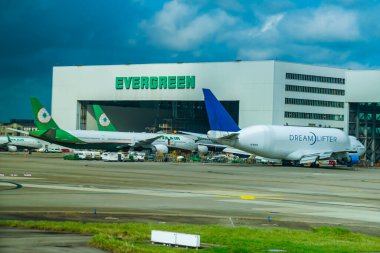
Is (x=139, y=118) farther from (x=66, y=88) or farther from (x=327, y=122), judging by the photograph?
(x=327, y=122)

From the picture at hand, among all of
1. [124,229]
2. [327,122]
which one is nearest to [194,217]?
[124,229]

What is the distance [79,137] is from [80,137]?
0.23 metres

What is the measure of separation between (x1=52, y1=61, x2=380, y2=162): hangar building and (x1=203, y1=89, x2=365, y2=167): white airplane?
28730mm

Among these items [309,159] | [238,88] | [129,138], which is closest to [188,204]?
[309,159]

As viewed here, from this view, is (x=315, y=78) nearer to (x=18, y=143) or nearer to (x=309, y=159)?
(x=309, y=159)

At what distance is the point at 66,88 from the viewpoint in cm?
15125

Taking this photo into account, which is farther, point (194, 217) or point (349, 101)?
point (349, 101)

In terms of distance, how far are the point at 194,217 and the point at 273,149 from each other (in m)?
65.8

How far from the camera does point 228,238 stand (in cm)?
1986

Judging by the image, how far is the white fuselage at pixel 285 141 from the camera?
87.9 meters

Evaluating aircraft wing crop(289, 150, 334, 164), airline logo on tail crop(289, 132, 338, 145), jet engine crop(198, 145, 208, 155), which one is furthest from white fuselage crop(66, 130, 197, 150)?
airline logo on tail crop(289, 132, 338, 145)

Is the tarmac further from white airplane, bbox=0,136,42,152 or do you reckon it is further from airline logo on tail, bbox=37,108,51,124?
white airplane, bbox=0,136,42,152

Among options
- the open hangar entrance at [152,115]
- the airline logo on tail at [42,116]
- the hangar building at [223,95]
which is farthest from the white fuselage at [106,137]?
the open hangar entrance at [152,115]

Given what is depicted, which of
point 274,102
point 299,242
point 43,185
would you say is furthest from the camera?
point 274,102
